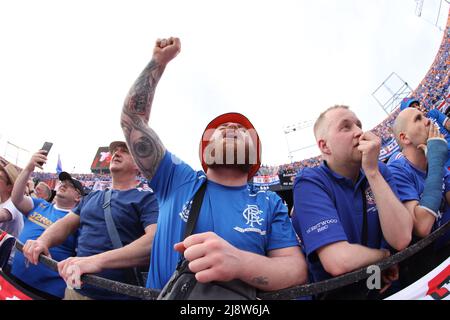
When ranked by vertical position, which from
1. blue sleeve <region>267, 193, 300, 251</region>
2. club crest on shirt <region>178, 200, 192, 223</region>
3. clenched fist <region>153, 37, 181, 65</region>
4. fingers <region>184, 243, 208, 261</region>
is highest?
clenched fist <region>153, 37, 181, 65</region>

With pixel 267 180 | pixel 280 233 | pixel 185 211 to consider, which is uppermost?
pixel 267 180

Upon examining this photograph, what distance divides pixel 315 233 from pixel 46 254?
1.81 metres

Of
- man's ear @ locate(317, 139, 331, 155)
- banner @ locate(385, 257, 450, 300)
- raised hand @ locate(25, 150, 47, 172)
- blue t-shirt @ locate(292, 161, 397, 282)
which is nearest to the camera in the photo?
banner @ locate(385, 257, 450, 300)

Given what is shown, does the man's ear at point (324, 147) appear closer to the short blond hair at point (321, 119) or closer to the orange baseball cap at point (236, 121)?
the short blond hair at point (321, 119)

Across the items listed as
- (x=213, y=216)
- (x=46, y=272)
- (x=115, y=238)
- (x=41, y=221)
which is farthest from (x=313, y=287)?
(x=41, y=221)

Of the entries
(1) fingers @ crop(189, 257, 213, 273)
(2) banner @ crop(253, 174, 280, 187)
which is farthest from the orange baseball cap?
(2) banner @ crop(253, 174, 280, 187)

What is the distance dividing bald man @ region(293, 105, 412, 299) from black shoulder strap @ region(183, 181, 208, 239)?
54 centimetres

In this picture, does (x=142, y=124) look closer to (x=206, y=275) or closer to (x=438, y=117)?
(x=206, y=275)

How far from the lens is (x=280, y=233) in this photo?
54.5 inches

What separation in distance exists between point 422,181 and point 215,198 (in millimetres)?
1391

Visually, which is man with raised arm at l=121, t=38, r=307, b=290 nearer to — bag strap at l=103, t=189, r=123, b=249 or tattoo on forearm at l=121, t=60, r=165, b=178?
tattoo on forearm at l=121, t=60, r=165, b=178

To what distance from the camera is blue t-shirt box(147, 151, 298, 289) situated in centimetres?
132

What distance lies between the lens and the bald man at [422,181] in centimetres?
142
